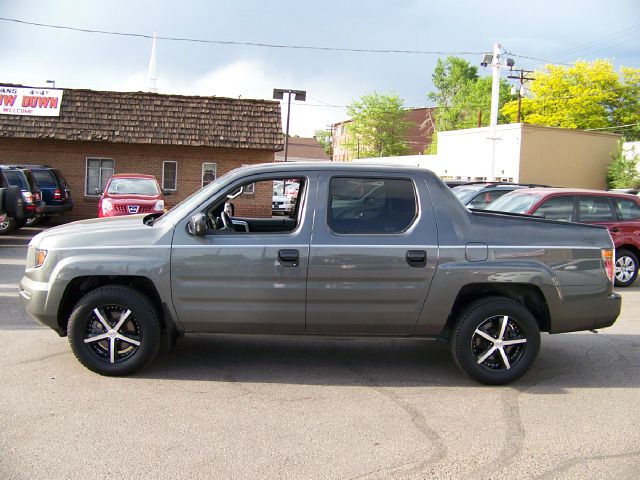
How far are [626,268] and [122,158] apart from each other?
58.7ft

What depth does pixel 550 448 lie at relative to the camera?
4289 mm

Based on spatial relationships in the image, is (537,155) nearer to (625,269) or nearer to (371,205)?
(625,269)

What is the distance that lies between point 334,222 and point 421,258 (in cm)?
79

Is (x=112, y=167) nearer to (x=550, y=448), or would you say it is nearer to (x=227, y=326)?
(x=227, y=326)

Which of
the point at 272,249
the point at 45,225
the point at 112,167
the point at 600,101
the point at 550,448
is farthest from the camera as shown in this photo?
the point at 600,101

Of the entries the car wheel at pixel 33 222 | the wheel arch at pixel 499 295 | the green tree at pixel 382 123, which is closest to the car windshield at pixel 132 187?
the car wheel at pixel 33 222

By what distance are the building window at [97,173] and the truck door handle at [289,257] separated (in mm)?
19961

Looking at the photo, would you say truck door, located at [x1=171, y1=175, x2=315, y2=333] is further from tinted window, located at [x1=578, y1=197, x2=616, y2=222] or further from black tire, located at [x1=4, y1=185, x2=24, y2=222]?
black tire, located at [x1=4, y1=185, x2=24, y2=222]

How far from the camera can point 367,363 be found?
20.3 feet

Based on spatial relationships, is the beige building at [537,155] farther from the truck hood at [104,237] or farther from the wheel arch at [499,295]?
the truck hood at [104,237]

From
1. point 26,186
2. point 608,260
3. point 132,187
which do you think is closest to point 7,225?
point 26,186

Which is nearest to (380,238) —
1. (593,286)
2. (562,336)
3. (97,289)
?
(593,286)

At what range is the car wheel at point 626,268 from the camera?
11.7m

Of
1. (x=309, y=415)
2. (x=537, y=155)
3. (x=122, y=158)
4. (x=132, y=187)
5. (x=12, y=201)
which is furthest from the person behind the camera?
(x=537, y=155)
